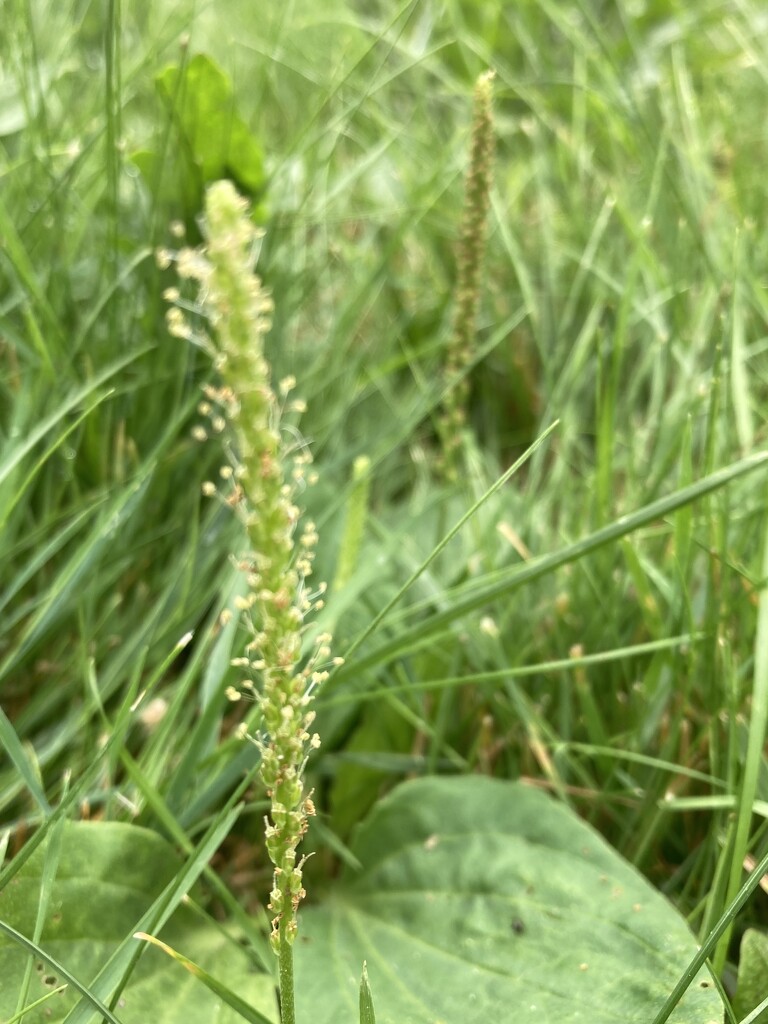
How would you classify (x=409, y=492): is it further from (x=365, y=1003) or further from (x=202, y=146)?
(x=365, y=1003)

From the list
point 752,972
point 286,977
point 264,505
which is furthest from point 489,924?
point 264,505

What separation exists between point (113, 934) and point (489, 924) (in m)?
0.43

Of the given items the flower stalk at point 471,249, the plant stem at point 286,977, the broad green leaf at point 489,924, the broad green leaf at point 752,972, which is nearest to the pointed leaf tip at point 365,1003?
the plant stem at point 286,977

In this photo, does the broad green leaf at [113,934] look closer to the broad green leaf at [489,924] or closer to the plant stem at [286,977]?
the broad green leaf at [489,924]

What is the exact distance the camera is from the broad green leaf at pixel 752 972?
92 cm

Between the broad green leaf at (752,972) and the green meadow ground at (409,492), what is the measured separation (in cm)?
4

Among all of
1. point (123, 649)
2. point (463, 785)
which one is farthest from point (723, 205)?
point (123, 649)

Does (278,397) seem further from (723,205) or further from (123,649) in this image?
(723,205)

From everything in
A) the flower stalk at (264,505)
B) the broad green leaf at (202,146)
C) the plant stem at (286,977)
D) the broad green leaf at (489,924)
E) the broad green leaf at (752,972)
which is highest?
the broad green leaf at (202,146)

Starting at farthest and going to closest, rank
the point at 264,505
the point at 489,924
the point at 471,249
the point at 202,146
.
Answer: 1. the point at 202,146
2. the point at 471,249
3. the point at 489,924
4. the point at 264,505

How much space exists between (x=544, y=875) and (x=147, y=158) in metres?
1.24

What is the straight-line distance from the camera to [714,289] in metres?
1.67

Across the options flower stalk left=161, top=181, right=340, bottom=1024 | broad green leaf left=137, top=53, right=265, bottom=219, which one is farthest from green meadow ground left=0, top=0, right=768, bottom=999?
flower stalk left=161, top=181, right=340, bottom=1024

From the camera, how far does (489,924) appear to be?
42.8 inches
